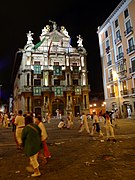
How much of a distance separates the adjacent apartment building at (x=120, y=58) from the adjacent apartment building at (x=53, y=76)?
9.80 meters

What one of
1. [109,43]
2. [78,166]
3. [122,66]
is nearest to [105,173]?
[78,166]

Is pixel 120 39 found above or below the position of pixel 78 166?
above

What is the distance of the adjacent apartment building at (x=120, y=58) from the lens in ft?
85.8

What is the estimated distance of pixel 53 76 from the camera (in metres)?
41.0

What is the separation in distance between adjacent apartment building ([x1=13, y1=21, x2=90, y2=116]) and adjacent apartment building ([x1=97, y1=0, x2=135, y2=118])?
32.2ft

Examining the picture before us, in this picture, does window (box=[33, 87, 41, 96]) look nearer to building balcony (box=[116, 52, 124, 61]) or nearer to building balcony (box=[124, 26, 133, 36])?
building balcony (box=[116, 52, 124, 61])

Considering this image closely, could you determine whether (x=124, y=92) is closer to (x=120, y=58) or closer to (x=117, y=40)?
(x=120, y=58)

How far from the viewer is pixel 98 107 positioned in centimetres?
4612

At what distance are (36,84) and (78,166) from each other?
3601 cm

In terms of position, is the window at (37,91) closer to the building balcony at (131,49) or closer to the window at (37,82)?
the window at (37,82)

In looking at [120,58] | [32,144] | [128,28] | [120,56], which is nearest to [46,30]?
[120,56]

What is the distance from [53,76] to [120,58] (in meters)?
17.6

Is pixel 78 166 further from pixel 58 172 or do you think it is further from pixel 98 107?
pixel 98 107

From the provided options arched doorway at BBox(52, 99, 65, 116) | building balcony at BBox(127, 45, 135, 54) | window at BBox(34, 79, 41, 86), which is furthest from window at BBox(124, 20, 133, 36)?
window at BBox(34, 79, 41, 86)
